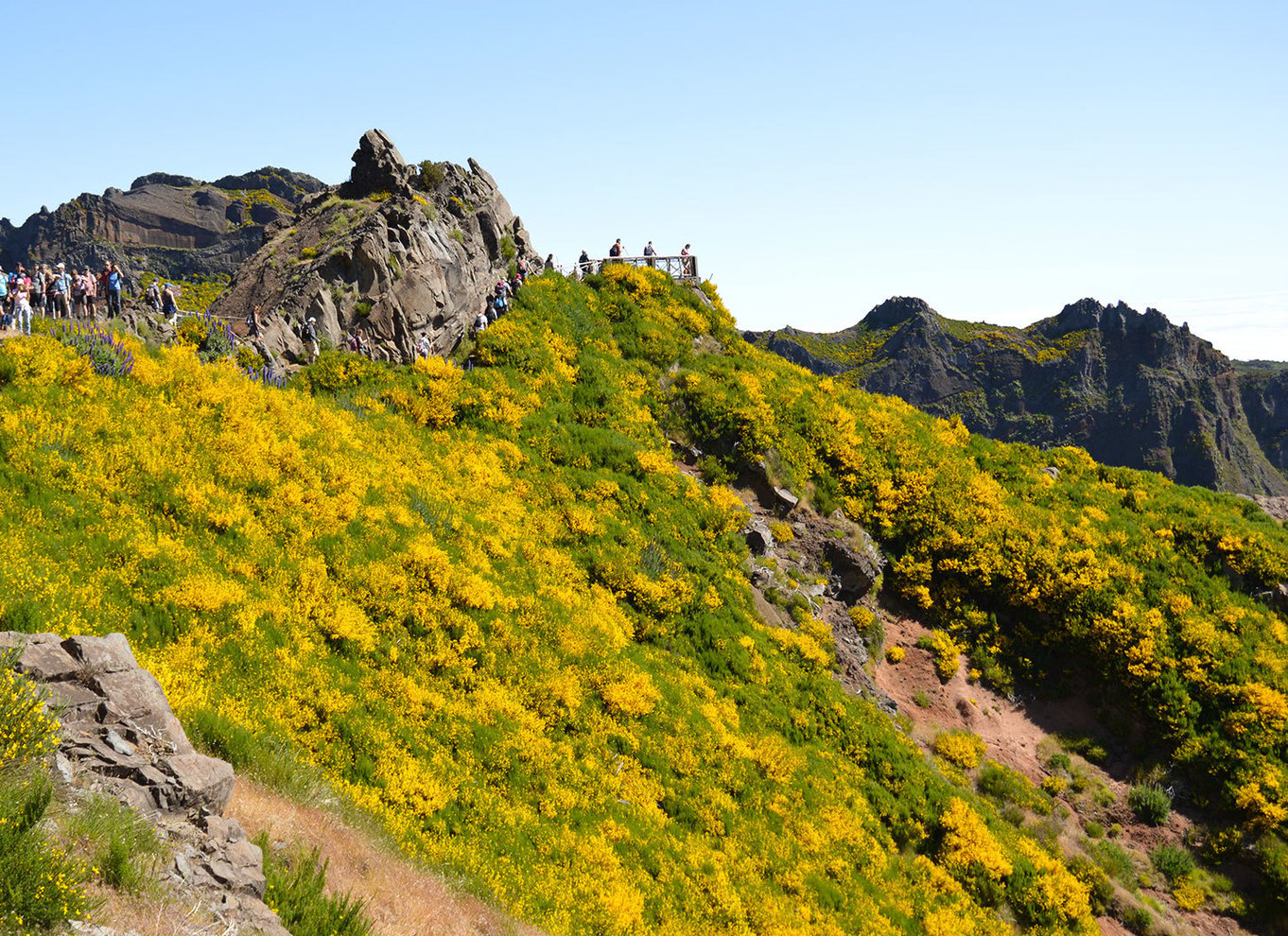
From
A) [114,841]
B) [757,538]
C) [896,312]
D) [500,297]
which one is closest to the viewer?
[114,841]

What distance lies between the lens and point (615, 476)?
25.9 metres

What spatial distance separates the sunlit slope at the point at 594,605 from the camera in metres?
13.1

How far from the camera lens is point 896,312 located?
5856 inches

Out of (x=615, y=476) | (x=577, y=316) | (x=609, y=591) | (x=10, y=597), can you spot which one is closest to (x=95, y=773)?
(x=10, y=597)

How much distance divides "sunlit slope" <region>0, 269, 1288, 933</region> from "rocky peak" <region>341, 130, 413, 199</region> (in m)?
8.96

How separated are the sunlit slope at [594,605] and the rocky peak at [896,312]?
4633 inches

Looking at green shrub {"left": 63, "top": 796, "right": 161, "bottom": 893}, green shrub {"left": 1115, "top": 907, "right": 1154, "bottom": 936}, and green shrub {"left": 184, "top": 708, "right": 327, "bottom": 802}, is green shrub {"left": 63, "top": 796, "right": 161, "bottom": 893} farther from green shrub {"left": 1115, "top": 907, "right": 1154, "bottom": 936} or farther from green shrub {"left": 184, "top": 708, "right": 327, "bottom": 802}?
green shrub {"left": 1115, "top": 907, "right": 1154, "bottom": 936}

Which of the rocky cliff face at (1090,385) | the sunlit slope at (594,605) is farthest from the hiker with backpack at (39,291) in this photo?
the rocky cliff face at (1090,385)

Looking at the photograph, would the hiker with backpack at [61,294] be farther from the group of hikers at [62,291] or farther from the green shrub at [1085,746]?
the green shrub at [1085,746]

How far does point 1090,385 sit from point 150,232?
164m

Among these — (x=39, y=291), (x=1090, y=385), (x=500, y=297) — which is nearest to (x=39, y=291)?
(x=39, y=291)

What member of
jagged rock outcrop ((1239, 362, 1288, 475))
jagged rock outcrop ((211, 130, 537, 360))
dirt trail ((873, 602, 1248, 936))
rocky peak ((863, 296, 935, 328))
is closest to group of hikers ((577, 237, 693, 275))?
jagged rock outcrop ((211, 130, 537, 360))

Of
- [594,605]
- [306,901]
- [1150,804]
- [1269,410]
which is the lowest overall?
[306,901]

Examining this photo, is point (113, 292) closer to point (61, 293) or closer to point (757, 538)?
point (61, 293)
